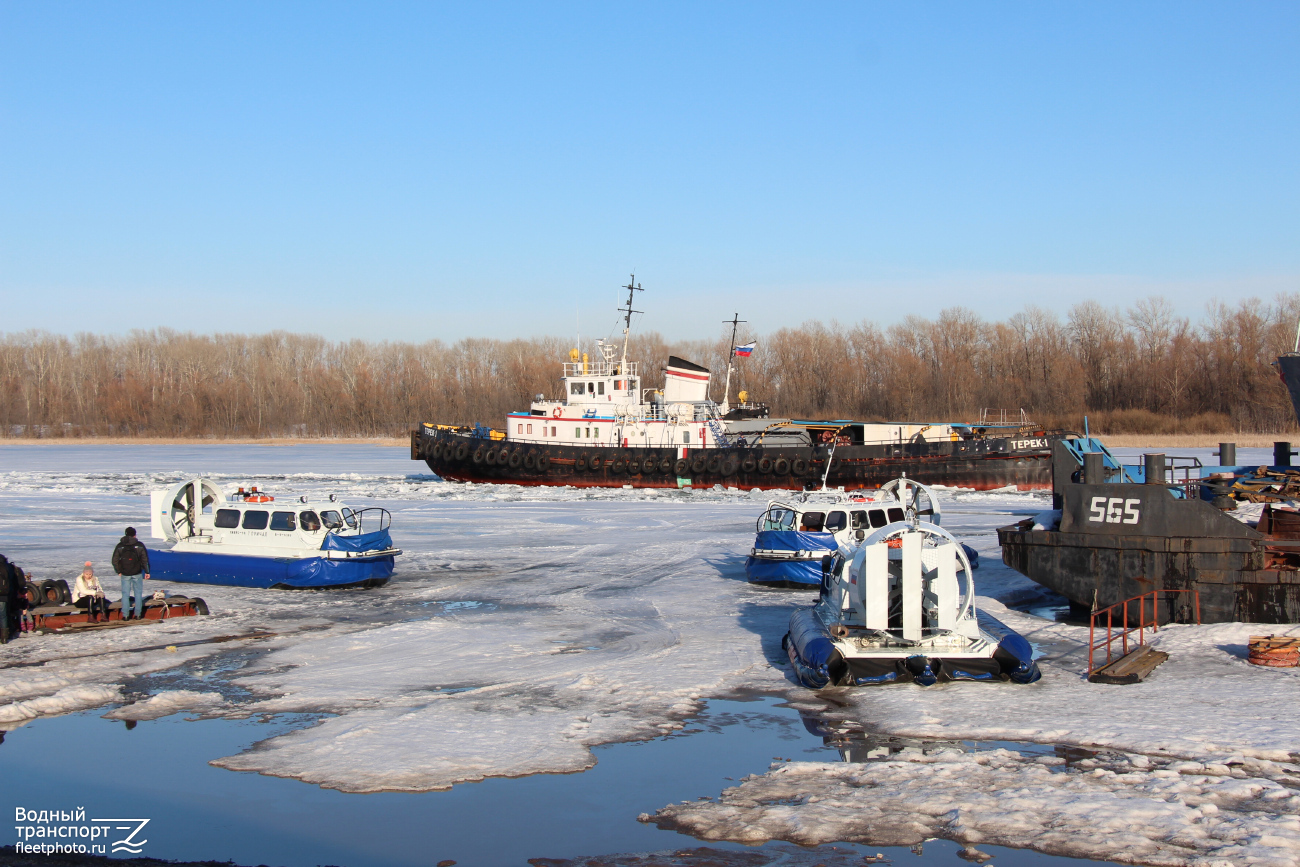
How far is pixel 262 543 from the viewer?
55.6 ft

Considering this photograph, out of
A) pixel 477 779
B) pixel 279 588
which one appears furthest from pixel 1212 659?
pixel 279 588

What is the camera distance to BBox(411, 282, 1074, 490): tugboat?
38.0m

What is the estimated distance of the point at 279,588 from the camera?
55.1 ft

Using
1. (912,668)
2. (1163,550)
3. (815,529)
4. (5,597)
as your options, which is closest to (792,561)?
(815,529)

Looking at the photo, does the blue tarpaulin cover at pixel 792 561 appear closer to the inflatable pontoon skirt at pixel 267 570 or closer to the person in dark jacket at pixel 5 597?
the inflatable pontoon skirt at pixel 267 570

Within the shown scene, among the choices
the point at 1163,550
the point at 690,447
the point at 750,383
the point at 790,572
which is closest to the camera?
the point at 1163,550

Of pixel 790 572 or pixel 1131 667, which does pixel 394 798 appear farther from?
pixel 790 572

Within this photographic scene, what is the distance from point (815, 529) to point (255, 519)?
9.58 m

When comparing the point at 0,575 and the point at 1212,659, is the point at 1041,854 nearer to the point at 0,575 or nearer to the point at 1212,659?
the point at 1212,659

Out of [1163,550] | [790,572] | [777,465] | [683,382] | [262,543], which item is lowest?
[790,572]

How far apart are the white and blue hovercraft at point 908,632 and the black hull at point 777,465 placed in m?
26.2

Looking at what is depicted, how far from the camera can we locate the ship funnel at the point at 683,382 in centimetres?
4212

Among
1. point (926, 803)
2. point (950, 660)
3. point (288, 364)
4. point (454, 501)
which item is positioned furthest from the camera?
point (288, 364)

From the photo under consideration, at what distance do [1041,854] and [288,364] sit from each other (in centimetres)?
11065
